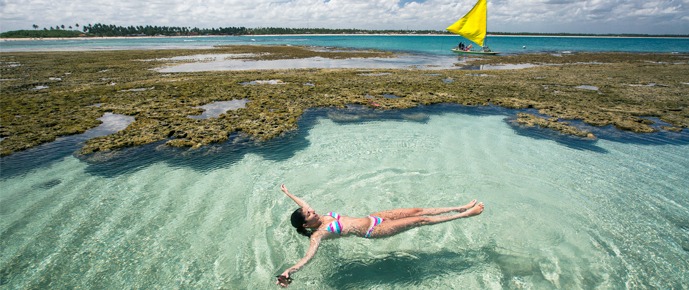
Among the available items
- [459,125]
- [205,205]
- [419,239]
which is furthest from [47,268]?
[459,125]

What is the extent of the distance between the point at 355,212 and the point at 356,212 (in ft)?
0.09

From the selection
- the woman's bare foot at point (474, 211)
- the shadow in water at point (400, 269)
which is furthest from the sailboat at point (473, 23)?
the shadow in water at point (400, 269)

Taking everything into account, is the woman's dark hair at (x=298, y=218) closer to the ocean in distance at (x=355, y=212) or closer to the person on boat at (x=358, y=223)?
the person on boat at (x=358, y=223)

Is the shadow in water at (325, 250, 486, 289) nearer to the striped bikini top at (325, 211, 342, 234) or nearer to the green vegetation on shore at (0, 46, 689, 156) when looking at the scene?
the striped bikini top at (325, 211, 342, 234)

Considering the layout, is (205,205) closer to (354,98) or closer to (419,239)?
(419,239)

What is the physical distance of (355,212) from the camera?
26.0 feet

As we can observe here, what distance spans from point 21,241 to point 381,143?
35.3 feet

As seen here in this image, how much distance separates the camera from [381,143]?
12562mm

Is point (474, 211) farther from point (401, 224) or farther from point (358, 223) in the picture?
point (358, 223)

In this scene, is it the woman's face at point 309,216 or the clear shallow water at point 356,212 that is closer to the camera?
the clear shallow water at point 356,212

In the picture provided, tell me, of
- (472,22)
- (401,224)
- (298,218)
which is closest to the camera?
(298,218)

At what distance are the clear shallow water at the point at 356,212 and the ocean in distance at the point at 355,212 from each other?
1.5 inches

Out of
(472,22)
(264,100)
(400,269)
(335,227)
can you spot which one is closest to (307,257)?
(335,227)

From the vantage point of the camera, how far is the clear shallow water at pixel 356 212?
19.0 ft
